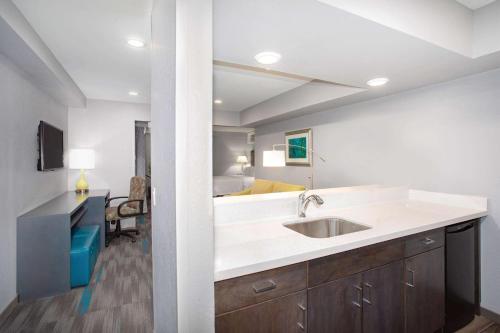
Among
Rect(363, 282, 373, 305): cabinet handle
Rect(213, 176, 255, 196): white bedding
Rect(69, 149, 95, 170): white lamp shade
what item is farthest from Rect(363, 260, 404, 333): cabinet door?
Rect(213, 176, 255, 196): white bedding

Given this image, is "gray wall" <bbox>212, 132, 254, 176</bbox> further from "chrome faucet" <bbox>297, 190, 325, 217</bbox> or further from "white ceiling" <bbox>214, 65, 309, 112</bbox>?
"chrome faucet" <bbox>297, 190, 325, 217</bbox>

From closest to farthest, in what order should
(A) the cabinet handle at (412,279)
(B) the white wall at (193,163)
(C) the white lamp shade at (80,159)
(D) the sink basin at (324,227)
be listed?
1. (B) the white wall at (193,163)
2. (A) the cabinet handle at (412,279)
3. (D) the sink basin at (324,227)
4. (C) the white lamp shade at (80,159)

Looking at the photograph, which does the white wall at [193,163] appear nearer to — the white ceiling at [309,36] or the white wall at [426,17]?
the white ceiling at [309,36]

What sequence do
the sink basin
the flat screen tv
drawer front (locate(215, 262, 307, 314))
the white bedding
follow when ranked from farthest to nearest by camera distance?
the white bedding
the flat screen tv
the sink basin
drawer front (locate(215, 262, 307, 314))

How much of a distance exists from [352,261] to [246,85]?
297 centimetres

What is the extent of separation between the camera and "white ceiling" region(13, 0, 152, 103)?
1718mm

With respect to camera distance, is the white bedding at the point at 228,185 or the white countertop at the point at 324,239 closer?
the white countertop at the point at 324,239

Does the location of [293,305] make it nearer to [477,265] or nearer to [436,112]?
[477,265]

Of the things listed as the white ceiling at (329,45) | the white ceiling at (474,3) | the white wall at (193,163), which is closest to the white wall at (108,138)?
the white ceiling at (329,45)

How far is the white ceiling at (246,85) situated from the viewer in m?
3.19

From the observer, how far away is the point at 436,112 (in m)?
2.47

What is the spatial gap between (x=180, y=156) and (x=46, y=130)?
9.72 ft

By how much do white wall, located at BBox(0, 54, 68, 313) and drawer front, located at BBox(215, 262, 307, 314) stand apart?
2.22 m

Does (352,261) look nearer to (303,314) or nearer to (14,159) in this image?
(303,314)
